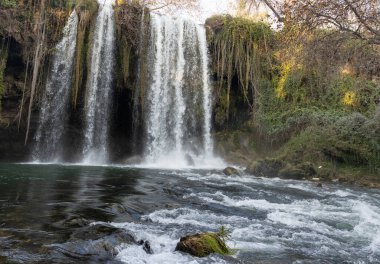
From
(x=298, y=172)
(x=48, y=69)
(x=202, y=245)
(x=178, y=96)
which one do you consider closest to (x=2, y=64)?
(x=48, y=69)

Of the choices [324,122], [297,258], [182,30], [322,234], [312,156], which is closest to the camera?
[297,258]

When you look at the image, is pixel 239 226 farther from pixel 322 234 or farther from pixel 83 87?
pixel 83 87

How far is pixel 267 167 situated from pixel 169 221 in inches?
400

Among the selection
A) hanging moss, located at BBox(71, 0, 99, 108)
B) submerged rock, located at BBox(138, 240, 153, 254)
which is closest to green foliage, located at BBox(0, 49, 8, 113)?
hanging moss, located at BBox(71, 0, 99, 108)

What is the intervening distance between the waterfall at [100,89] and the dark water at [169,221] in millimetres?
8939

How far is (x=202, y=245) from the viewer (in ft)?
17.9

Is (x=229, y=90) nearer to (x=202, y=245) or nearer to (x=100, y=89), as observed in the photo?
(x=100, y=89)

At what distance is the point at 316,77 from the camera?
72.3 ft

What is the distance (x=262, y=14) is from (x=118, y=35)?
9189 mm

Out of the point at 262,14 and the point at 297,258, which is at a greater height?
the point at 262,14

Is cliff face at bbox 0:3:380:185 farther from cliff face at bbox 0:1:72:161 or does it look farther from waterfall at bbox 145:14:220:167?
waterfall at bbox 145:14:220:167

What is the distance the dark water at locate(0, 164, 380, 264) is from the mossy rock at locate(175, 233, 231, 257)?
149mm

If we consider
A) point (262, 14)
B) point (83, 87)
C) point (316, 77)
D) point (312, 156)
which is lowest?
point (312, 156)

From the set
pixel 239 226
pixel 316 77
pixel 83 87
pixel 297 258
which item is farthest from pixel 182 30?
pixel 297 258
